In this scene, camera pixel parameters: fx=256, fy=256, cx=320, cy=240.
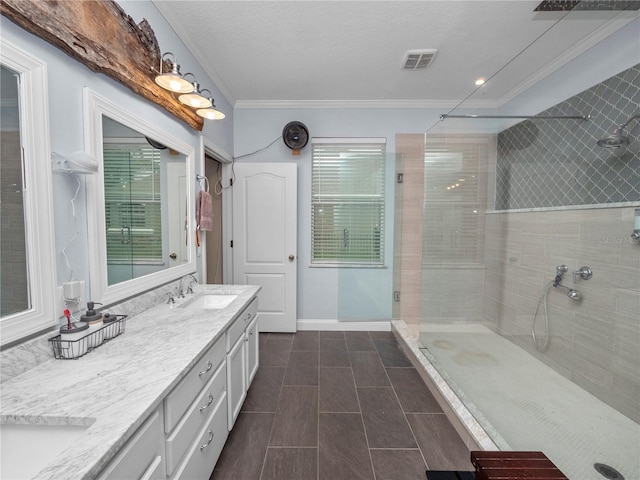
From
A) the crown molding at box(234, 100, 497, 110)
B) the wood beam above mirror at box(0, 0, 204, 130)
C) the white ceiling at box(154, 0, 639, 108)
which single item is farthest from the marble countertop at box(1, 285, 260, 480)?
the crown molding at box(234, 100, 497, 110)

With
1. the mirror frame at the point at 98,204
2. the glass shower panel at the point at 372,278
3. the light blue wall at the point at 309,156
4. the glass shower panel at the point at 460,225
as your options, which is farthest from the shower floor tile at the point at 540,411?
the mirror frame at the point at 98,204

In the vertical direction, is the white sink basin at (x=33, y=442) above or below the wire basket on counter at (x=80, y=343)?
below

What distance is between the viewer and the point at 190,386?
105 centimetres

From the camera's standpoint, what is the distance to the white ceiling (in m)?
1.73

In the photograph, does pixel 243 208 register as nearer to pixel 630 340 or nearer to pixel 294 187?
pixel 294 187

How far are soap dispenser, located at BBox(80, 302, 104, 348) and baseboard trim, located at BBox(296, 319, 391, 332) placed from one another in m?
2.32

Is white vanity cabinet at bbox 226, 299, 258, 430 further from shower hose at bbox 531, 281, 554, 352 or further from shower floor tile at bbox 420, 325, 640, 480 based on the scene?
shower hose at bbox 531, 281, 554, 352

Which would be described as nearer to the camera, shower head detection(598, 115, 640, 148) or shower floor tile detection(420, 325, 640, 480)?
shower floor tile detection(420, 325, 640, 480)

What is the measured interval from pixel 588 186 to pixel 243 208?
3075 millimetres

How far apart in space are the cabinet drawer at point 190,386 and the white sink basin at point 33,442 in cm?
24

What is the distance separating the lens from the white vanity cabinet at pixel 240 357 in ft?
5.04

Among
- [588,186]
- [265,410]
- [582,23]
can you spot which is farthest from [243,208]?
[582,23]

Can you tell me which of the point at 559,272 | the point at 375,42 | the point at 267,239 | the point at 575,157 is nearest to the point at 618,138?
the point at 575,157

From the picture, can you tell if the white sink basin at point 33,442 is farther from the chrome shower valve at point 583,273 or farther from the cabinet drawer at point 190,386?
the chrome shower valve at point 583,273
